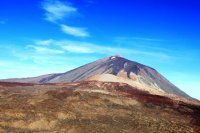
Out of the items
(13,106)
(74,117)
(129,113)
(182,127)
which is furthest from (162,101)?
(13,106)

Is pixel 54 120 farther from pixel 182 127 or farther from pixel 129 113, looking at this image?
pixel 182 127

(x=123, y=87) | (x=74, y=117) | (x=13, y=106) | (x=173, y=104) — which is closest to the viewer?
(x=74, y=117)

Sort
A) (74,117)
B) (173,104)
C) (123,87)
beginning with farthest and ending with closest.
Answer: (123,87) → (173,104) → (74,117)

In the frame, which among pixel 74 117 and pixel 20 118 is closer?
pixel 20 118

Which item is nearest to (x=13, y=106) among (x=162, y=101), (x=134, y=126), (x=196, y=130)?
(x=134, y=126)

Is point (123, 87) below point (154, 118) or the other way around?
the other way around

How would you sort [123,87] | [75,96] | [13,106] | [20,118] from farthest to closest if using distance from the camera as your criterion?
[123,87], [75,96], [13,106], [20,118]

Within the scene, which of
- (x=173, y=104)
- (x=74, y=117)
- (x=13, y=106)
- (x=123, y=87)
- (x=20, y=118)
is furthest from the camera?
(x=123, y=87)

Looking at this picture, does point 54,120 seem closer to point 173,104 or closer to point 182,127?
point 182,127

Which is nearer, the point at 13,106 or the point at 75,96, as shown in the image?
the point at 13,106
